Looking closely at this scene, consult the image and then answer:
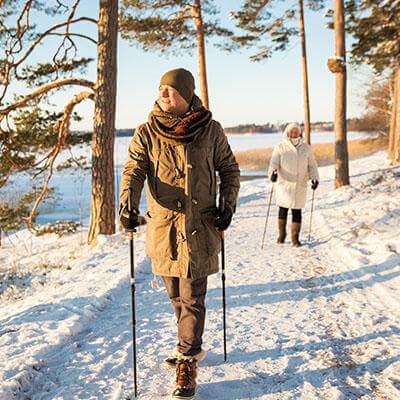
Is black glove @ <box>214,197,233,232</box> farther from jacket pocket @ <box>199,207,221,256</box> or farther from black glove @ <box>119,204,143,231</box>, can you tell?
black glove @ <box>119,204,143,231</box>

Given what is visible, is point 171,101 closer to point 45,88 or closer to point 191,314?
point 191,314

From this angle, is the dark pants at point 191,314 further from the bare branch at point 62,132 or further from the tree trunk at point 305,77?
the tree trunk at point 305,77

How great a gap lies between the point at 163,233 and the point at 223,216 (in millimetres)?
464

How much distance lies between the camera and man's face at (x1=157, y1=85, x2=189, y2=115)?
8.65 ft

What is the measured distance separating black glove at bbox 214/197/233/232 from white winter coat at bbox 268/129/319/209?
4.13 meters

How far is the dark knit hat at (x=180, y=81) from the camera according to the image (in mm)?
2580

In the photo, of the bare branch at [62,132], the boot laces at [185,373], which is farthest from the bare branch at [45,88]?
the boot laces at [185,373]

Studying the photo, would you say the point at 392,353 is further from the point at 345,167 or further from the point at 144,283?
the point at 345,167

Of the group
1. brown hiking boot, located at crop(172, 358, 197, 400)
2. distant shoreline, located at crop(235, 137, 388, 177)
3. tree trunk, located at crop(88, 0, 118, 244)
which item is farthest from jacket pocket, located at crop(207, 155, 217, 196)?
distant shoreline, located at crop(235, 137, 388, 177)

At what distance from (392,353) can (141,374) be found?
211 centimetres

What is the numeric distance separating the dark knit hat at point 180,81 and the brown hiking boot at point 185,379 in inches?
76.7


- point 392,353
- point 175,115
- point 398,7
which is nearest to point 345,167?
point 398,7

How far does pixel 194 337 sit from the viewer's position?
279cm

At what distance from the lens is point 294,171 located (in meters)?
6.70
